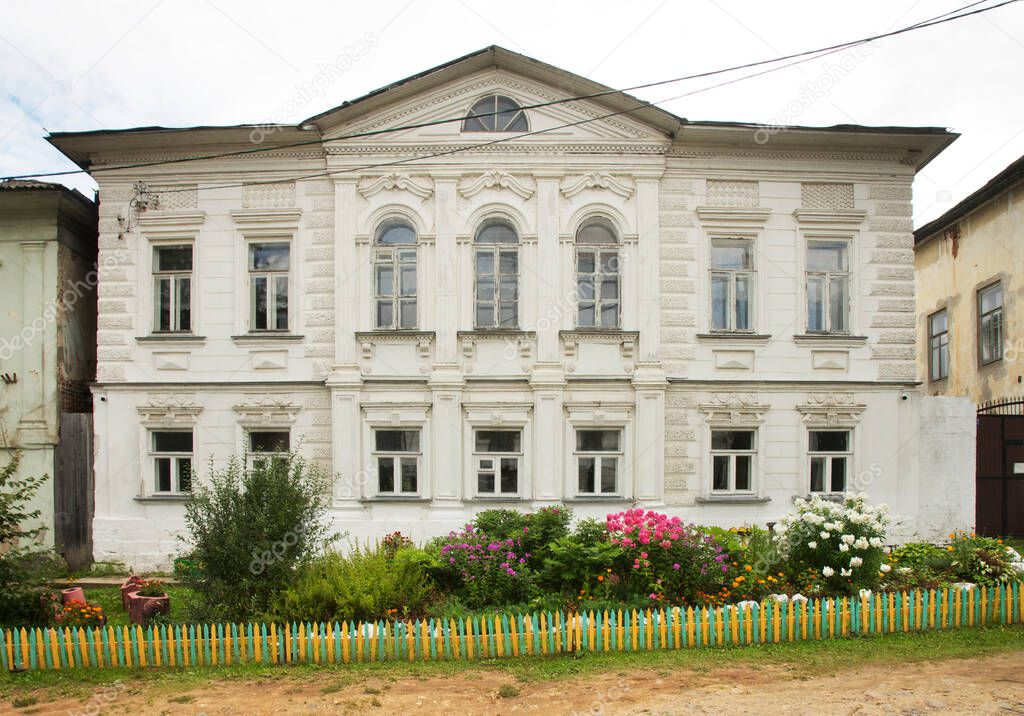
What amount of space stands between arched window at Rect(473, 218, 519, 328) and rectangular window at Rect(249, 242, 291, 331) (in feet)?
12.4

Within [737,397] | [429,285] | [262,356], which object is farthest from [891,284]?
[262,356]

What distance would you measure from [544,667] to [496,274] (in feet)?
25.0

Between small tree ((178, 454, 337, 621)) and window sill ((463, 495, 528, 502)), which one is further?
window sill ((463, 495, 528, 502))

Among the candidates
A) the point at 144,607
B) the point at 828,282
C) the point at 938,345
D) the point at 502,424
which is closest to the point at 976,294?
the point at 938,345

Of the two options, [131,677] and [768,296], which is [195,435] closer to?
[131,677]

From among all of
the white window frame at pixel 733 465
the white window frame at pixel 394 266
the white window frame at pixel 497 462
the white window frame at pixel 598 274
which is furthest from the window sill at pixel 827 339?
the white window frame at pixel 394 266

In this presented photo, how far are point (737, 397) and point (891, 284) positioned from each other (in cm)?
376

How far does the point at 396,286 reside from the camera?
1338 cm

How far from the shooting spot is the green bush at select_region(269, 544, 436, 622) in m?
8.77

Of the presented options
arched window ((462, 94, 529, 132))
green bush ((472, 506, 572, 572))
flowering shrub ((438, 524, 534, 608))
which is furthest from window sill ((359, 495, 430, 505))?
arched window ((462, 94, 529, 132))

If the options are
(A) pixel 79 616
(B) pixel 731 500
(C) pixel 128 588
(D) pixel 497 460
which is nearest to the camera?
(A) pixel 79 616

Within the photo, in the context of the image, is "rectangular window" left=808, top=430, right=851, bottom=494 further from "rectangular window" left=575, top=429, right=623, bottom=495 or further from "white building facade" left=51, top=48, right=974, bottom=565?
"rectangular window" left=575, top=429, right=623, bottom=495

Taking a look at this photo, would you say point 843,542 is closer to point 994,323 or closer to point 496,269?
point 496,269

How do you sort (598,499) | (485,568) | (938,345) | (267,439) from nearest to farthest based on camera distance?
(485,568), (598,499), (267,439), (938,345)
